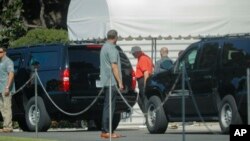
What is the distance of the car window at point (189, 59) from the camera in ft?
78.6

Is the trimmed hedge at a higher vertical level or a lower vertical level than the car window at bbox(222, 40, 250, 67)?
lower

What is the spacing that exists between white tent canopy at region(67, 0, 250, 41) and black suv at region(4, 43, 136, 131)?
4772mm

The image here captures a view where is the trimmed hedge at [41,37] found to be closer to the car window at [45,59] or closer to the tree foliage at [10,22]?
the tree foliage at [10,22]

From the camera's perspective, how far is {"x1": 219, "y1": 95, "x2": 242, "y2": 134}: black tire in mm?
22233

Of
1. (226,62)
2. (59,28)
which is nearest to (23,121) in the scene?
(226,62)

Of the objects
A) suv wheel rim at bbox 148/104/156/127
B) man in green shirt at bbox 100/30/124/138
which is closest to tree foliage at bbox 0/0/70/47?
suv wheel rim at bbox 148/104/156/127

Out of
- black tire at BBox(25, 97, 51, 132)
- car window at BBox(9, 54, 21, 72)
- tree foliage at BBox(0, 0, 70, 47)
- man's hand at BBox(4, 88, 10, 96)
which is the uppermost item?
tree foliage at BBox(0, 0, 70, 47)

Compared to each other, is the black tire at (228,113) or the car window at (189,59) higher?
the car window at (189,59)

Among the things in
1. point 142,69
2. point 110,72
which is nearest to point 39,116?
point 142,69

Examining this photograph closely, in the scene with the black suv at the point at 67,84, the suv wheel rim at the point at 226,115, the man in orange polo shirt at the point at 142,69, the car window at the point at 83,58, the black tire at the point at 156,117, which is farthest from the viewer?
the man in orange polo shirt at the point at 142,69

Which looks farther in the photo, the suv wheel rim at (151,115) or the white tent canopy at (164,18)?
the white tent canopy at (164,18)

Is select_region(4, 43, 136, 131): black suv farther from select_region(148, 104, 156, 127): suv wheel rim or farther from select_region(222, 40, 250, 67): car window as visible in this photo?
select_region(222, 40, 250, 67): car window

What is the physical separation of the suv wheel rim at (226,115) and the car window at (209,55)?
3.41 feet

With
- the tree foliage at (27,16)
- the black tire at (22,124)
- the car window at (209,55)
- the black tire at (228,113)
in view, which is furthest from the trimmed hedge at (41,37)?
the black tire at (228,113)
